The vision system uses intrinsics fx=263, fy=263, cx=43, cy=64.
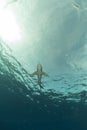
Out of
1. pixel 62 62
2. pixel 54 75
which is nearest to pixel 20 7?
pixel 62 62

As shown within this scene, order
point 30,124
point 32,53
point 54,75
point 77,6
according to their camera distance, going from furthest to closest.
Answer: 1. point 30,124
2. point 54,75
3. point 32,53
4. point 77,6

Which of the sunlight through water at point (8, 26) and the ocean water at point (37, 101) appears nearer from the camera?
the sunlight through water at point (8, 26)

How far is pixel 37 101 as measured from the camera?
20938 mm

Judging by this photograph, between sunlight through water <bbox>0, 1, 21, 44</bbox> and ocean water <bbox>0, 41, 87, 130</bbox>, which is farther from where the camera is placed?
ocean water <bbox>0, 41, 87, 130</bbox>

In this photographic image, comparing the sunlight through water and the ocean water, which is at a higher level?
the sunlight through water

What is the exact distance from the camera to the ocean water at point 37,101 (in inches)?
717

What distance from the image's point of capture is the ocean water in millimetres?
18219

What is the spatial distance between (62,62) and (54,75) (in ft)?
5.00

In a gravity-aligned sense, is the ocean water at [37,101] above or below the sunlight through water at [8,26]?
below

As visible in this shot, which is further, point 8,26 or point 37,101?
point 37,101

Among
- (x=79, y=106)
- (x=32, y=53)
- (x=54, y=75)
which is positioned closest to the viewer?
(x=32, y=53)

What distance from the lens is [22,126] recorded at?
77.6 ft

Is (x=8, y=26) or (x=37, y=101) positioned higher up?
A: (x=8, y=26)

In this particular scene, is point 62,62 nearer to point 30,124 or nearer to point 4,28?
point 4,28
